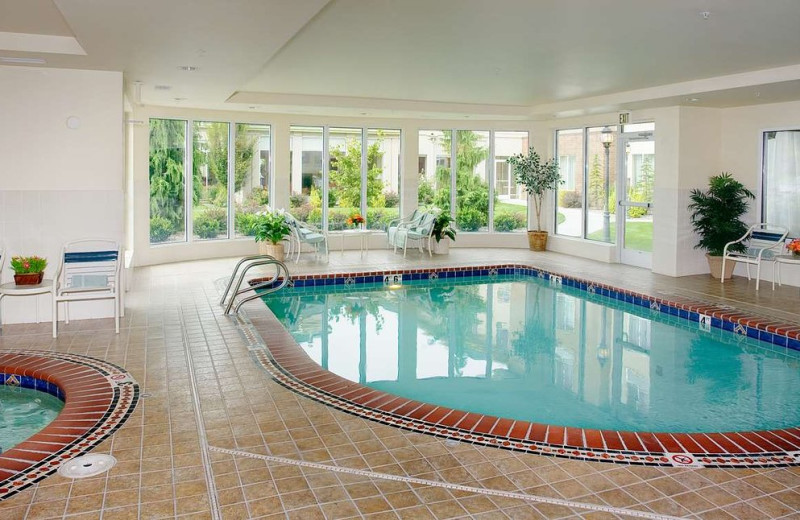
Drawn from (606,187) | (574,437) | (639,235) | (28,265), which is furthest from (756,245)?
(28,265)

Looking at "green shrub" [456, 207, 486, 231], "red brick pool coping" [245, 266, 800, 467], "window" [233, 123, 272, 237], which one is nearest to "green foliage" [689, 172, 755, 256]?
"green shrub" [456, 207, 486, 231]

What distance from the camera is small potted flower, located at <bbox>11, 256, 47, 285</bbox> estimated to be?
6336 millimetres

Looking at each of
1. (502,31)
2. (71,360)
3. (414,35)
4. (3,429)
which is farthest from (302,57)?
(3,429)

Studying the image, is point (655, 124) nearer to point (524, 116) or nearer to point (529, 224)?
point (524, 116)

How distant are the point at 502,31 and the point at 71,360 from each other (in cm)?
468

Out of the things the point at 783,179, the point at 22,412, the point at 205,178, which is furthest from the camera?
the point at 205,178

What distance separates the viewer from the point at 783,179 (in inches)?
386

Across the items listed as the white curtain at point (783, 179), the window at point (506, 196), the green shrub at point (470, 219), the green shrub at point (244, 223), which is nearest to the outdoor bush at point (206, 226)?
the green shrub at point (244, 223)

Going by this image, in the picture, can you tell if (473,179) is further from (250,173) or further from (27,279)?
(27,279)

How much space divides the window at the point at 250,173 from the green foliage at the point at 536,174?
4.78m

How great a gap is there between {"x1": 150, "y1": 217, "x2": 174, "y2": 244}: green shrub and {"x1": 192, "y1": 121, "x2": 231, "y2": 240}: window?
468mm

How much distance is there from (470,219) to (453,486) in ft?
36.7

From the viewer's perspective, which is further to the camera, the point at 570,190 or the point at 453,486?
the point at 570,190

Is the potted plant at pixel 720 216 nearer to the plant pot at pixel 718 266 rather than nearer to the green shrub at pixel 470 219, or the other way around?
the plant pot at pixel 718 266
